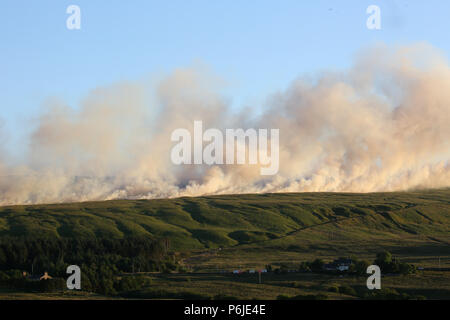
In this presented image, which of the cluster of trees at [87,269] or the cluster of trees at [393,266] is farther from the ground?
the cluster of trees at [393,266]

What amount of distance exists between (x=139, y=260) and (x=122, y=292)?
5895 centimetres

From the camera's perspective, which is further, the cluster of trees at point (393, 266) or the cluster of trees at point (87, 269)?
the cluster of trees at point (393, 266)

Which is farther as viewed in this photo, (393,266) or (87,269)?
(393,266)

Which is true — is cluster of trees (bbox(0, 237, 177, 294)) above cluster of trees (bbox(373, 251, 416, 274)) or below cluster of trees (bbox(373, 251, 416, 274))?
below

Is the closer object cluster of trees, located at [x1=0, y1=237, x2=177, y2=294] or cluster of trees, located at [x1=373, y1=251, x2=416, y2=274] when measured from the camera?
cluster of trees, located at [x1=0, y1=237, x2=177, y2=294]

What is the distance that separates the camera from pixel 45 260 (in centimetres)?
19138

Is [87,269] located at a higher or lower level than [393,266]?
lower
